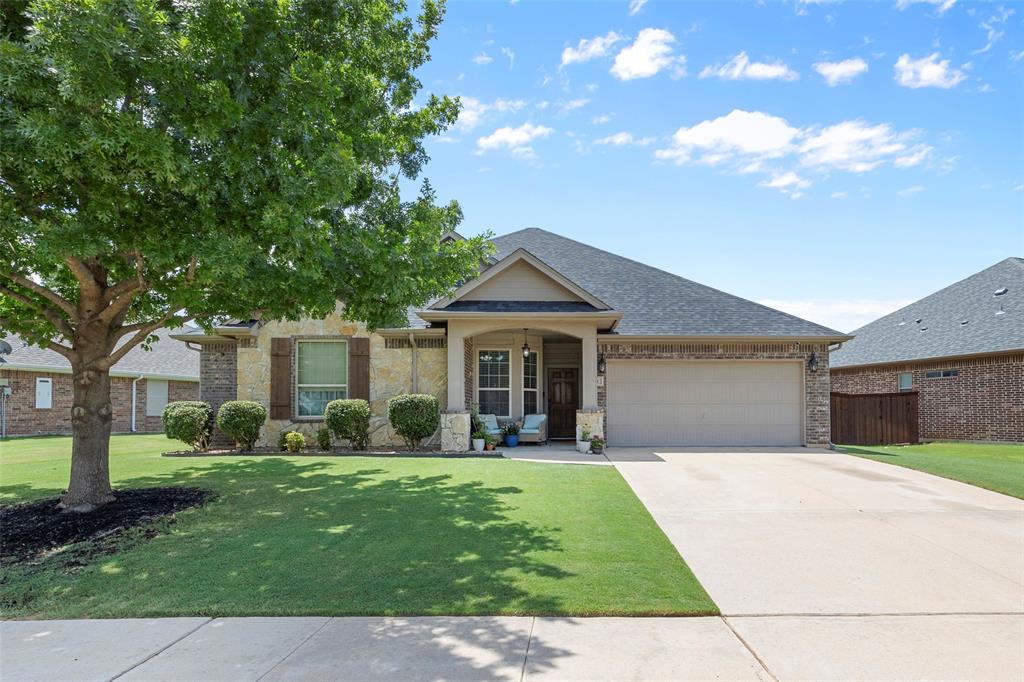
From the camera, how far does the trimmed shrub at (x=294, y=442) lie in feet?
46.7

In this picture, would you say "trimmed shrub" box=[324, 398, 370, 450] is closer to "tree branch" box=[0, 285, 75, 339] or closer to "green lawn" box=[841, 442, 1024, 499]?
"tree branch" box=[0, 285, 75, 339]

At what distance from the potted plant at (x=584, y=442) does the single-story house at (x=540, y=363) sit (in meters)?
0.14

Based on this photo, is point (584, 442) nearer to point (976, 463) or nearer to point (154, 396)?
point (976, 463)

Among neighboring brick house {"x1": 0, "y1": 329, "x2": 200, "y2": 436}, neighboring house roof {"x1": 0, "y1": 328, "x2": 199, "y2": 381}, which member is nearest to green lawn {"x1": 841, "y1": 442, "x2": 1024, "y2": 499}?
neighboring brick house {"x1": 0, "y1": 329, "x2": 200, "y2": 436}

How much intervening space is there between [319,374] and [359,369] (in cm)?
115

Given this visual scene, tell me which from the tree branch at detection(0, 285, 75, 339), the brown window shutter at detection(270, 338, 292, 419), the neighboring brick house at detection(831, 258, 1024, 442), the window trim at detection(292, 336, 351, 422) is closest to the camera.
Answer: the tree branch at detection(0, 285, 75, 339)

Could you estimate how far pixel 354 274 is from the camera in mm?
8234

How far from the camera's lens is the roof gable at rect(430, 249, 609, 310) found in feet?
47.3

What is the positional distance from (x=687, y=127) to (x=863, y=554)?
9.33 m

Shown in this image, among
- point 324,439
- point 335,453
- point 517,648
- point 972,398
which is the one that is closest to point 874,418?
point 972,398

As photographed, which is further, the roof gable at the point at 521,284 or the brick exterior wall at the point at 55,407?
the brick exterior wall at the point at 55,407

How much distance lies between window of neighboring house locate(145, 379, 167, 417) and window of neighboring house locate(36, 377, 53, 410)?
3854 millimetres

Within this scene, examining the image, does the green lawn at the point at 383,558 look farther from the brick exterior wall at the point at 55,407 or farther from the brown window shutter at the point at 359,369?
the brick exterior wall at the point at 55,407

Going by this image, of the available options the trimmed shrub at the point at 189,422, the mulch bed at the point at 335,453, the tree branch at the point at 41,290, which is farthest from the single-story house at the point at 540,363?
the tree branch at the point at 41,290
